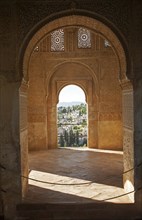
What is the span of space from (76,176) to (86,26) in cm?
427

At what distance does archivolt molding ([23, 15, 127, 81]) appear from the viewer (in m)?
6.50

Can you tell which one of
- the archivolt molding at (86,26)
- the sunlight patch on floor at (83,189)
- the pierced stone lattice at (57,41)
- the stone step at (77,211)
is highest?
the pierced stone lattice at (57,41)

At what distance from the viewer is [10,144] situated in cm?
616

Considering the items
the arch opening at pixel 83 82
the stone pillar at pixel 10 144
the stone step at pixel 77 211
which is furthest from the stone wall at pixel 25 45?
the arch opening at pixel 83 82

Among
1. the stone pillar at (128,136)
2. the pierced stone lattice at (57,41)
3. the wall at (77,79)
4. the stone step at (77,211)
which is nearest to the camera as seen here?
the stone step at (77,211)

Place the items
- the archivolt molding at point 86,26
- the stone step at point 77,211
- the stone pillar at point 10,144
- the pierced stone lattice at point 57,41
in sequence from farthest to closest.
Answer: the pierced stone lattice at point 57,41 → the archivolt molding at point 86,26 → the stone pillar at point 10,144 → the stone step at point 77,211

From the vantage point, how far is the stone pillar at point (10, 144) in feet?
20.1

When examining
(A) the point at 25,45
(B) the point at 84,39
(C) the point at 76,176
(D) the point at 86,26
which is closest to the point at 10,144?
(A) the point at 25,45

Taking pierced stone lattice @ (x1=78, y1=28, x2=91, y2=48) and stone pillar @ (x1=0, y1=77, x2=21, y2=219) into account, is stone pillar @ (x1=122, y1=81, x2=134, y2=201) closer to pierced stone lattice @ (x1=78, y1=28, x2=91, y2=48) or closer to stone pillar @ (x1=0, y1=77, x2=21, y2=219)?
stone pillar @ (x1=0, y1=77, x2=21, y2=219)

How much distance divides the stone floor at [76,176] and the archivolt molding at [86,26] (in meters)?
2.79

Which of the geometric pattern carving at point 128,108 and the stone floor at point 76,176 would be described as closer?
the geometric pattern carving at point 128,108

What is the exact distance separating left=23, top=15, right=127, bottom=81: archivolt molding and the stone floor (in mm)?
2794

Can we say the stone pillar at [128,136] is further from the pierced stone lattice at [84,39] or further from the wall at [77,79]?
the pierced stone lattice at [84,39]

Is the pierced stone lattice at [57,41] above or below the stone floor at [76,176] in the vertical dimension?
above
